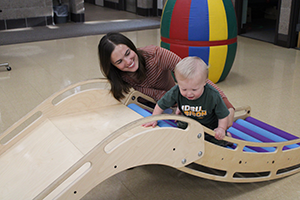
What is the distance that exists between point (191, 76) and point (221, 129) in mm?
377

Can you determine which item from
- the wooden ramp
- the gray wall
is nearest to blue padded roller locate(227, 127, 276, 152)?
the wooden ramp

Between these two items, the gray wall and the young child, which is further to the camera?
the gray wall

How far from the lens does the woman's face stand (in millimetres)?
1941

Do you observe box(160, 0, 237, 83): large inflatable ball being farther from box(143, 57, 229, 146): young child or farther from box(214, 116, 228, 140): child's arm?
box(214, 116, 228, 140): child's arm

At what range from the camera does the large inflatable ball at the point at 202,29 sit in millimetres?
3350

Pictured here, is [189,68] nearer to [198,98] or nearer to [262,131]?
[198,98]

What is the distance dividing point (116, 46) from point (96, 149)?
737mm

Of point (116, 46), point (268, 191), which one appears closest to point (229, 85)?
point (268, 191)

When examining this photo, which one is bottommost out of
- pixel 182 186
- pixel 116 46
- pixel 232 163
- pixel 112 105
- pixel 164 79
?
pixel 182 186

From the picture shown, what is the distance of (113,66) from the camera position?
6.81 feet

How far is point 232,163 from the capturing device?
74.3 inches

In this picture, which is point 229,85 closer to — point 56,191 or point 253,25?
point 56,191

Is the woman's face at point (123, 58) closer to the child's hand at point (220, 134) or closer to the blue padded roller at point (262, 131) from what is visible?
the child's hand at point (220, 134)

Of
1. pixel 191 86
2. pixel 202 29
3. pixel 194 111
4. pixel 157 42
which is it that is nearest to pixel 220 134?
pixel 194 111
